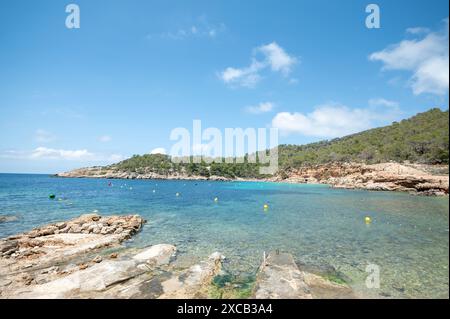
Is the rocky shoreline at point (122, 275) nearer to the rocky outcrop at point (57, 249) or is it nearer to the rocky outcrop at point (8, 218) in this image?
the rocky outcrop at point (57, 249)

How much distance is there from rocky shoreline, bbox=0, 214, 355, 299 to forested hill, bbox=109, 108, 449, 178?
21.7 ft

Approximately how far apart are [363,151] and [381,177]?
23.0 meters

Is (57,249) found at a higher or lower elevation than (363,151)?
lower

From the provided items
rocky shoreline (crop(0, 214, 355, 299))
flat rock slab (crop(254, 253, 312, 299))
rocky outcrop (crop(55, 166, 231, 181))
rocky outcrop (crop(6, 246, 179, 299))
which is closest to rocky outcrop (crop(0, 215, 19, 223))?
rocky shoreline (crop(0, 214, 355, 299))

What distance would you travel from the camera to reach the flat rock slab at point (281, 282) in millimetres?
8328

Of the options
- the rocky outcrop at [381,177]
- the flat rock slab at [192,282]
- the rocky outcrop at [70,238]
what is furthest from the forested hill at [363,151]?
the rocky outcrop at [70,238]

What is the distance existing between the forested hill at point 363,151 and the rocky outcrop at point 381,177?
7.87 feet

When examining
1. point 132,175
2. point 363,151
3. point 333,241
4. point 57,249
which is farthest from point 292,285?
point 132,175

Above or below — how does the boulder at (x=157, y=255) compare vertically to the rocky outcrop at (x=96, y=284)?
below

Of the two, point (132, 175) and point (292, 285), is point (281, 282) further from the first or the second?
point (132, 175)

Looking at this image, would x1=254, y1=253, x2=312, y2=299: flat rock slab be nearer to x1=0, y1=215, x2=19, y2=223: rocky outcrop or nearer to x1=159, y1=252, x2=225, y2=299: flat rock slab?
x1=159, y1=252, x2=225, y2=299: flat rock slab

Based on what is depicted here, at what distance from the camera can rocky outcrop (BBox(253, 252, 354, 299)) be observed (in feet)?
27.6

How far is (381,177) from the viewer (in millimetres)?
61500
